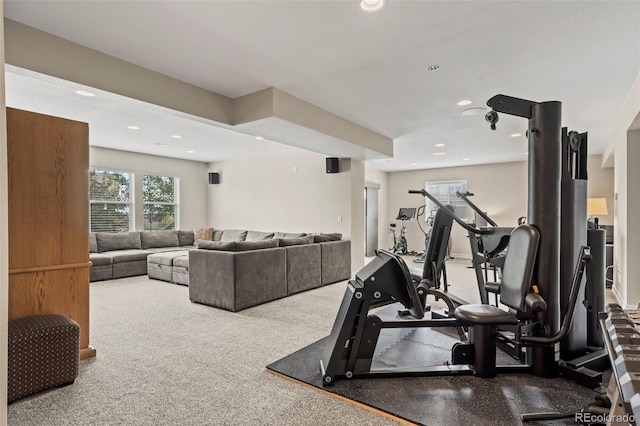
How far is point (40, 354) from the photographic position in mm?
2240

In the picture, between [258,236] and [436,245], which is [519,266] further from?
[258,236]

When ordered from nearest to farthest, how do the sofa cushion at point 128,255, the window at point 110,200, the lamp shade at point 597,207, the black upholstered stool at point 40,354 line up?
the black upholstered stool at point 40,354, the sofa cushion at point 128,255, the lamp shade at point 597,207, the window at point 110,200

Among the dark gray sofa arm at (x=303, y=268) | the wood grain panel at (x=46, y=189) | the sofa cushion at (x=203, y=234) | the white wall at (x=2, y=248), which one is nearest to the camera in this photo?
the white wall at (x=2, y=248)

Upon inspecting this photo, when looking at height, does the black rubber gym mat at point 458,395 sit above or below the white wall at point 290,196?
below

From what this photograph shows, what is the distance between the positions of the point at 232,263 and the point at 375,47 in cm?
280

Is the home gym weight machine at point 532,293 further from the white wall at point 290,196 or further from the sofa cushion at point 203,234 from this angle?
the sofa cushion at point 203,234

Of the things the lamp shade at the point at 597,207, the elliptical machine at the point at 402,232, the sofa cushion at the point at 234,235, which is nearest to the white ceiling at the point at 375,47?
the lamp shade at the point at 597,207

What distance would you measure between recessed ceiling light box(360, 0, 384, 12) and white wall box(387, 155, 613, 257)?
7.81 metres

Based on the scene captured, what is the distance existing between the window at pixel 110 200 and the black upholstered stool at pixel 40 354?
531 centimetres

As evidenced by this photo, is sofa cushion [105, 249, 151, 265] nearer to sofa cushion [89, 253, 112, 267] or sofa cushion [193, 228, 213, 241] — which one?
sofa cushion [89, 253, 112, 267]

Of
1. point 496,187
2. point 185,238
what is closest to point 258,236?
point 185,238

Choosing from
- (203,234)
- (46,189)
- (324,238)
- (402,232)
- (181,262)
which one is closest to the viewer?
(46,189)

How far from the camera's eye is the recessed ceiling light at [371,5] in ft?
7.47

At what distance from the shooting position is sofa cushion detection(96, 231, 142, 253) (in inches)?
260
